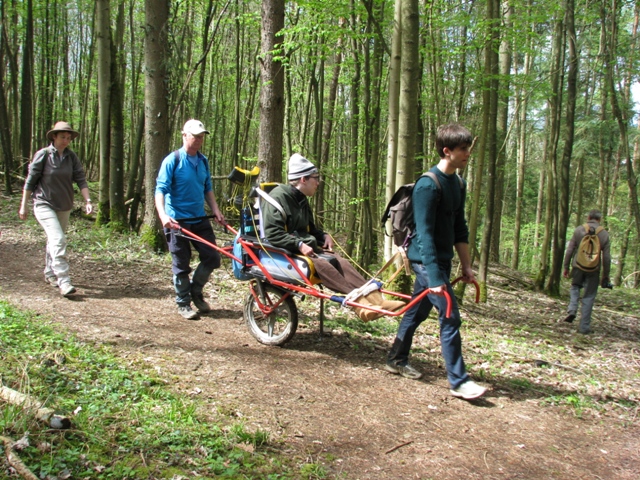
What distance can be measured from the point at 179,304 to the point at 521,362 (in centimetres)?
399

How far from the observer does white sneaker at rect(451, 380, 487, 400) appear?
4.03m

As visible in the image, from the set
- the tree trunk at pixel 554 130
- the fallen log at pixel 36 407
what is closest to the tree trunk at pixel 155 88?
the fallen log at pixel 36 407

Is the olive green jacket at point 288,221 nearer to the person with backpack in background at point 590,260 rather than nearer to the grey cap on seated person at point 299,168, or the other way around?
the grey cap on seated person at point 299,168

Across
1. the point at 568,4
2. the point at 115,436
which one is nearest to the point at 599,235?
the point at 568,4

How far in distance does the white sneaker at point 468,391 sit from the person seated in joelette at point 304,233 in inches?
32.7

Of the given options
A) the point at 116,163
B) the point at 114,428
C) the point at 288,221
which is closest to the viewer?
the point at 114,428

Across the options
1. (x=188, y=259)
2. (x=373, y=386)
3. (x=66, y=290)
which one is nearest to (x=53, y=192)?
(x=66, y=290)

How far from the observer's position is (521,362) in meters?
5.68

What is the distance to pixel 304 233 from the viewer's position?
485 centimetres

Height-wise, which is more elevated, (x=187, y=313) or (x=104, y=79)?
(x=104, y=79)

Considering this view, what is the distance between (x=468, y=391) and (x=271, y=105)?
4783mm

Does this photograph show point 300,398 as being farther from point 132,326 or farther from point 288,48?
point 288,48

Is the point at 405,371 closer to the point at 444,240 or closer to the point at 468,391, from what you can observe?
the point at 468,391

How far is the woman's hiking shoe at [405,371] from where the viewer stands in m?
4.46
